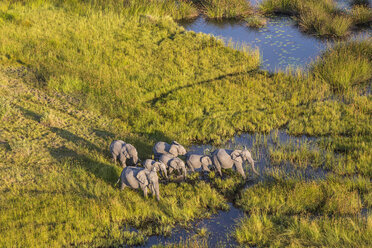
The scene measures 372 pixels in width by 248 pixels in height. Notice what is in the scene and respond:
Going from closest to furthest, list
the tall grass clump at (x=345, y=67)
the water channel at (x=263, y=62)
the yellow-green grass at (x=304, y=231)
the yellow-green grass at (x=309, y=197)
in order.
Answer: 1. the yellow-green grass at (x=304, y=231)
2. the water channel at (x=263, y=62)
3. the yellow-green grass at (x=309, y=197)
4. the tall grass clump at (x=345, y=67)

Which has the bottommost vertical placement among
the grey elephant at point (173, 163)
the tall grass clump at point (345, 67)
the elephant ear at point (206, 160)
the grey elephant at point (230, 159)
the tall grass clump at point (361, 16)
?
the grey elephant at point (173, 163)

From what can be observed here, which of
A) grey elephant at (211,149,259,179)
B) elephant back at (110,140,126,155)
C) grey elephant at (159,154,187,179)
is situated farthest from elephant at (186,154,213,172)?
elephant back at (110,140,126,155)

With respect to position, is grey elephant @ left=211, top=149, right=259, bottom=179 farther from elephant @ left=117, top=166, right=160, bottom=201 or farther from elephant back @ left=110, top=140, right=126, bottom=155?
elephant back @ left=110, top=140, right=126, bottom=155

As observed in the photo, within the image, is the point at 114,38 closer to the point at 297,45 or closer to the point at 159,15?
the point at 159,15

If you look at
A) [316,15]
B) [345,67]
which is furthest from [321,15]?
[345,67]

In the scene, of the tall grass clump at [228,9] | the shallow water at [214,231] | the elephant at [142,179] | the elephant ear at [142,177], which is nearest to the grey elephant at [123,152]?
the elephant at [142,179]

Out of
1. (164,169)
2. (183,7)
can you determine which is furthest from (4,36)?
(164,169)

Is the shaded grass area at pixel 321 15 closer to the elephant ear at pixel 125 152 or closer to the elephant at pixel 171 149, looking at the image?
the elephant at pixel 171 149

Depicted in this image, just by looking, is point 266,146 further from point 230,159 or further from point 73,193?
point 73,193
